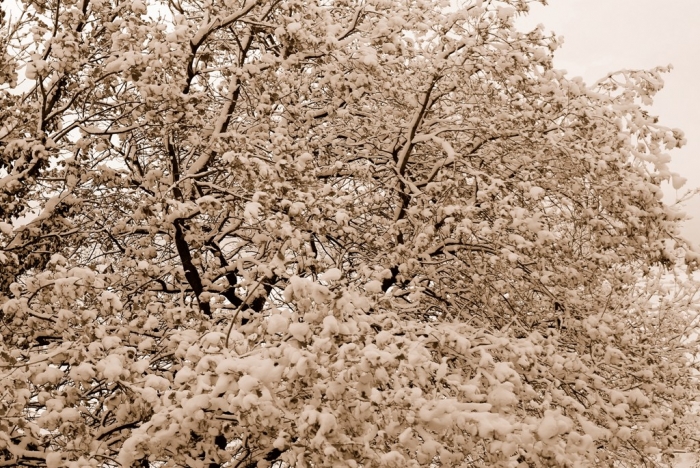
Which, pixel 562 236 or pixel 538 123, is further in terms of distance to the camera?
pixel 562 236

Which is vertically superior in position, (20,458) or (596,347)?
(596,347)

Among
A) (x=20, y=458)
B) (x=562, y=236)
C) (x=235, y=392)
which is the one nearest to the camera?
(x=235, y=392)

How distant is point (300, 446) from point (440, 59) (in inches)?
158

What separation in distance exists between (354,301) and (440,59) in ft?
9.85

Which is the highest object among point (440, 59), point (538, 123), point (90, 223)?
point (440, 59)

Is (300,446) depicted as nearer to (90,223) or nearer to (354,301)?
(354,301)

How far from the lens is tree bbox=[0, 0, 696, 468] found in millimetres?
3453

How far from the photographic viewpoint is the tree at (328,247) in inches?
136

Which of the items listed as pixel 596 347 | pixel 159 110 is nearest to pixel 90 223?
pixel 159 110

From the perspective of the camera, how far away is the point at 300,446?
329 centimetres

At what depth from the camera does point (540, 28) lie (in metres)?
5.89

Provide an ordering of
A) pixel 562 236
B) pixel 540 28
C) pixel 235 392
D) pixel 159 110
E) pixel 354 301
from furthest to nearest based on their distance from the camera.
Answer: pixel 562 236 < pixel 540 28 < pixel 159 110 < pixel 354 301 < pixel 235 392

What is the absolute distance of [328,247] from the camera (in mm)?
7840

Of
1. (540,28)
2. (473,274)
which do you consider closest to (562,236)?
(473,274)
